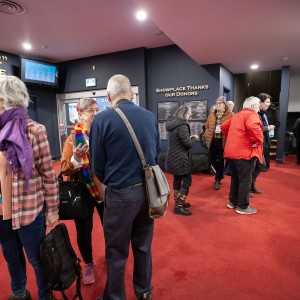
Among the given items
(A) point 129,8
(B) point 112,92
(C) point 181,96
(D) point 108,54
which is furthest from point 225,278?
(D) point 108,54

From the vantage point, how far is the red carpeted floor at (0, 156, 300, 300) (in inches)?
73.7

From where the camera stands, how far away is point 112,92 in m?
1.50

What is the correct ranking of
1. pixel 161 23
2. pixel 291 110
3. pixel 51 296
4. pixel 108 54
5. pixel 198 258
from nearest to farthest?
pixel 51 296
pixel 198 258
pixel 161 23
pixel 108 54
pixel 291 110

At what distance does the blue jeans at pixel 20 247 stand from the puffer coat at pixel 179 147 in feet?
6.34

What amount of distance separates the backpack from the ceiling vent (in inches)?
151

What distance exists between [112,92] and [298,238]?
2605 mm

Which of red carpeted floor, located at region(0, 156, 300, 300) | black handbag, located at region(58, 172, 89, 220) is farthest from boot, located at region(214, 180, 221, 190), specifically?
black handbag, located at region(58, 172, 89, 220)

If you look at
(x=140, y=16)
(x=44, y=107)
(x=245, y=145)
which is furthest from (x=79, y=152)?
(x=44, y=107)

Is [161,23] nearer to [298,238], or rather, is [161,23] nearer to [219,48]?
[219,48]

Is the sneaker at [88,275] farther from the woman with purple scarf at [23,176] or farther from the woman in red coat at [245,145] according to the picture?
the woman in red coat at [245,145]

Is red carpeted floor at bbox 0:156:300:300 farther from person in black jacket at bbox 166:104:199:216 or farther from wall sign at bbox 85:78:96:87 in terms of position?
wall sign at bbox 85:78:96:87

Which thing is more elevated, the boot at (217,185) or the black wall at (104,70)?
the black wall at (104,70)

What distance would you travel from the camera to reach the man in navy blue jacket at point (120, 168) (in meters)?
1.40

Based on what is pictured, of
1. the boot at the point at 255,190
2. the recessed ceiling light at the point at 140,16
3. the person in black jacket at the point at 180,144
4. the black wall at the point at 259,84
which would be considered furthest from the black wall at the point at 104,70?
the black wall at the point at 259,84
